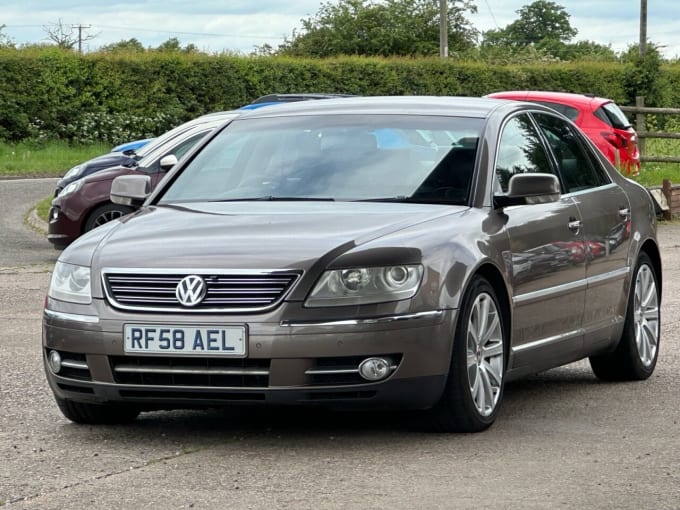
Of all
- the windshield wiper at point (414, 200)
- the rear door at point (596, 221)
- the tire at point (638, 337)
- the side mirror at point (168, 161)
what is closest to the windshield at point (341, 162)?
the windshield wiper at point (414, 200)

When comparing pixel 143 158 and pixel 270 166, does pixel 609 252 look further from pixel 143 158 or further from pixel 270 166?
pixel 143 158

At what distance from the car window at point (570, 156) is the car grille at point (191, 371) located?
2.55 m

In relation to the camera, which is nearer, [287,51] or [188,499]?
[188,499]

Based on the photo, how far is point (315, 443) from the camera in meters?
6.77

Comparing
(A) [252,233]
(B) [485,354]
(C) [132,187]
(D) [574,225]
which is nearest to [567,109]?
(D) [574,225]

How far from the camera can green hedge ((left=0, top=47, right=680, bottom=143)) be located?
36.8 m

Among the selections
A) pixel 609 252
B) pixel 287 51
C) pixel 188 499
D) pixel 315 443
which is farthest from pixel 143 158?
pixel 287 51

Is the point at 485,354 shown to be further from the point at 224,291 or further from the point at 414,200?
the point at 224,291

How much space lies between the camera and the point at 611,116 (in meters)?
22.3

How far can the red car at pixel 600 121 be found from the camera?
2184 centimetres

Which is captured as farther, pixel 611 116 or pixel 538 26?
pixel 538 26

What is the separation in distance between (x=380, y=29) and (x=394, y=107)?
245 feet

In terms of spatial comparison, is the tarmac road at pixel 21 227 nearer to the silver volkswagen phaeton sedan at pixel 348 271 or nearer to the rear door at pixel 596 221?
the rear door at pixel 596 221

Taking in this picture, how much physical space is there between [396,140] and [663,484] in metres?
2.45
